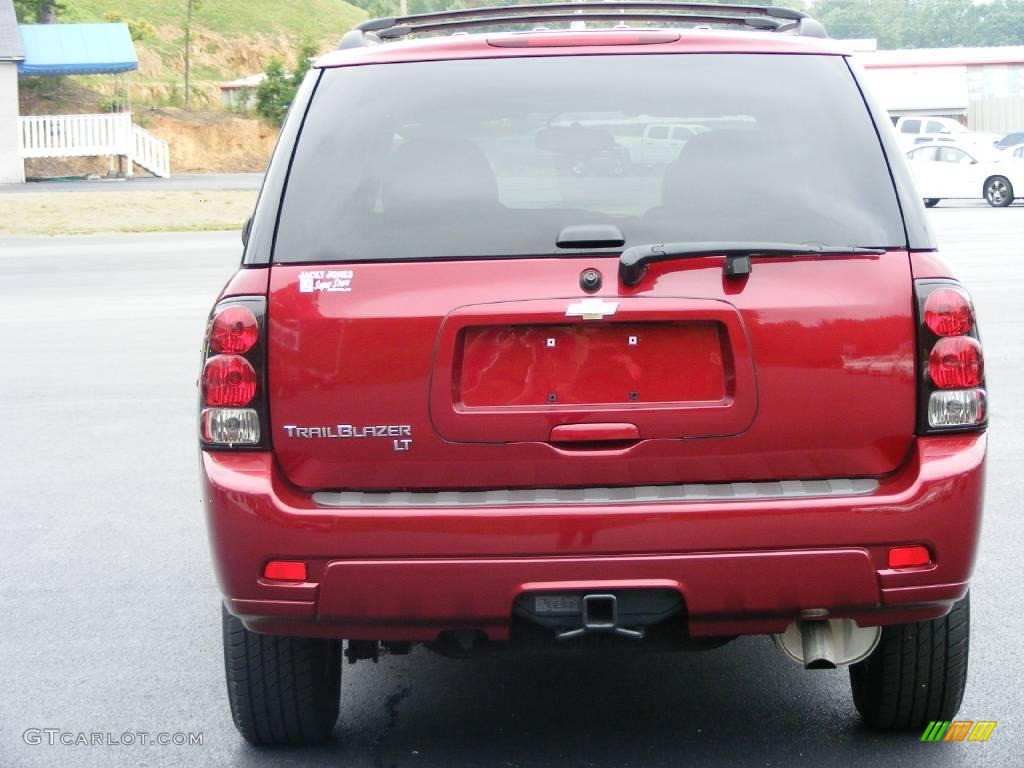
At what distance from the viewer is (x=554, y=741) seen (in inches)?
167

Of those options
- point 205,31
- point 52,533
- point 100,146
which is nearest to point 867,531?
point 52,533

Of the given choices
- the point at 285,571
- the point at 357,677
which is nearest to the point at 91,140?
the point at 357,677

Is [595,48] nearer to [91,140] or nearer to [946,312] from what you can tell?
[946,312]

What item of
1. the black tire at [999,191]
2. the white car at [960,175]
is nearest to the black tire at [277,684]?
the white car at [960,175]

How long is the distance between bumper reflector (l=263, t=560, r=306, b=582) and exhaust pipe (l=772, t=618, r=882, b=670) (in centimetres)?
120

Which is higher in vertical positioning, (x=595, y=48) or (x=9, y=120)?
(x=595, y=48)

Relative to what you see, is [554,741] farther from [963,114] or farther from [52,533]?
[963,114]

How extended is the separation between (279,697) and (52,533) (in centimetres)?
315

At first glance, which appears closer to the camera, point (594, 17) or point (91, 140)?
point (594, 17)

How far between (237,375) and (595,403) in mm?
859

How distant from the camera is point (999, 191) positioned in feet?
106

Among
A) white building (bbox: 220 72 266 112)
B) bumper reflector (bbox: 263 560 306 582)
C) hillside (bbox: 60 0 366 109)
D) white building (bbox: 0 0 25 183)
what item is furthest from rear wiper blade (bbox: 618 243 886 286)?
hillside (bbox: 60 0 366 109)

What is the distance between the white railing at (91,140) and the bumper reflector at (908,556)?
45.8m

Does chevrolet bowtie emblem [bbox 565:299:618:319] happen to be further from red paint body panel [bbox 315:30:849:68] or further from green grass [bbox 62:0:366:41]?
green grass [bbox 62:0:366:41]
